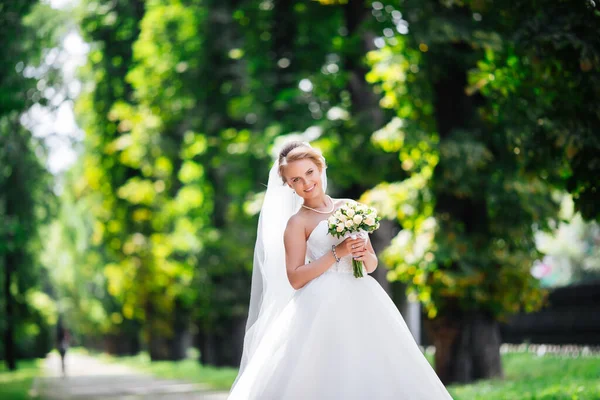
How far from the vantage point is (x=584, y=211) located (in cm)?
880

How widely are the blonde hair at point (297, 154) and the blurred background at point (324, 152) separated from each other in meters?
3.03

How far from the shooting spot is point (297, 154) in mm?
6258

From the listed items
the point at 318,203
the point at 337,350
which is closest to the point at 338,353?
the point at 337,350

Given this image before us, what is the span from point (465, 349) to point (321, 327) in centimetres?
910

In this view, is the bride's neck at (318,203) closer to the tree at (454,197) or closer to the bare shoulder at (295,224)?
the bare shoulder at (295,224)

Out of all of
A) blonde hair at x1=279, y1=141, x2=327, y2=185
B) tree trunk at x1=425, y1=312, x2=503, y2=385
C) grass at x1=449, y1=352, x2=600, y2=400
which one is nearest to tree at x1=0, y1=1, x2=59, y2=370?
tree trunk at x1=425, y1=312, x2=503, y2=385

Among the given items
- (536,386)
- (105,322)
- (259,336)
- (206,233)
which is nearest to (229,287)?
(206,233)

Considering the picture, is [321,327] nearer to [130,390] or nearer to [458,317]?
[458,317]

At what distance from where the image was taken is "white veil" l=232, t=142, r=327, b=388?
6625mm

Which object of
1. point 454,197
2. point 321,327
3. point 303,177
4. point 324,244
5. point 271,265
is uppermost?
point 454,197

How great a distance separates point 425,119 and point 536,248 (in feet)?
8.91

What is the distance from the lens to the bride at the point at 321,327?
574 cm

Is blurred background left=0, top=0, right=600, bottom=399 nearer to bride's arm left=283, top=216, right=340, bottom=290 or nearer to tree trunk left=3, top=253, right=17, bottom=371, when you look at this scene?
tree trunk left=3, top=253, right=17, bottom=371

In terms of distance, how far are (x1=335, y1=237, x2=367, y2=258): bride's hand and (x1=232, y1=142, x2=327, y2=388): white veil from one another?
0.63 meters
